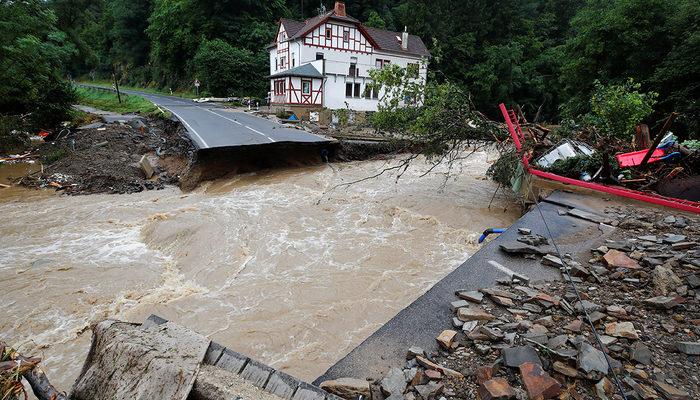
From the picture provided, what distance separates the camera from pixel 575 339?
348 centimetres

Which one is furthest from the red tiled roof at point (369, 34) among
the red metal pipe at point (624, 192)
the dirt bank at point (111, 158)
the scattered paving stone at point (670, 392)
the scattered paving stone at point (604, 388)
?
the scattered paving stone at point (670, 392)

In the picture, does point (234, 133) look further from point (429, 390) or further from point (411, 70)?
point (429, 390)

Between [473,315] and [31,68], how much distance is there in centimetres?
2115

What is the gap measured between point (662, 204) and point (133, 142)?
67.6 ft

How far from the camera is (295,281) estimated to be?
7340 millimetres

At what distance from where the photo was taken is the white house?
2916 cm

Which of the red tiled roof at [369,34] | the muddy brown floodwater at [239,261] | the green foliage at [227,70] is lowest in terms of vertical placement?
the muddy brown floodwater at [239,261]

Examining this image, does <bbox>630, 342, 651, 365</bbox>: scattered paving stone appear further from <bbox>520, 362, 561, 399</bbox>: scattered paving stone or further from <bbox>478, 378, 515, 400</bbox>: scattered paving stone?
<bbox>478, 378, 515, 400</bbox>: scattered paving stone

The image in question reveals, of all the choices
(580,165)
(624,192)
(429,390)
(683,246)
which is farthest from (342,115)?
(429,390)

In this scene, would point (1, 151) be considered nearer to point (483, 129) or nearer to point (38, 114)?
point (38, 114)

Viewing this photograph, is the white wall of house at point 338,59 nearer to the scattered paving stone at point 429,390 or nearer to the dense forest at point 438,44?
the dense forest at point 438,44

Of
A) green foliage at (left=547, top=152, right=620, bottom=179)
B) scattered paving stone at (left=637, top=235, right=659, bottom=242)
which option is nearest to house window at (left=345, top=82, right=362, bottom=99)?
green foliage at (left=547, top=152, right=620, bottom=179)

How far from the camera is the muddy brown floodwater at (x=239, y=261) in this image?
19.2 feet

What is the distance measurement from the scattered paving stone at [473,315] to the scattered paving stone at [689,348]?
159 cm
